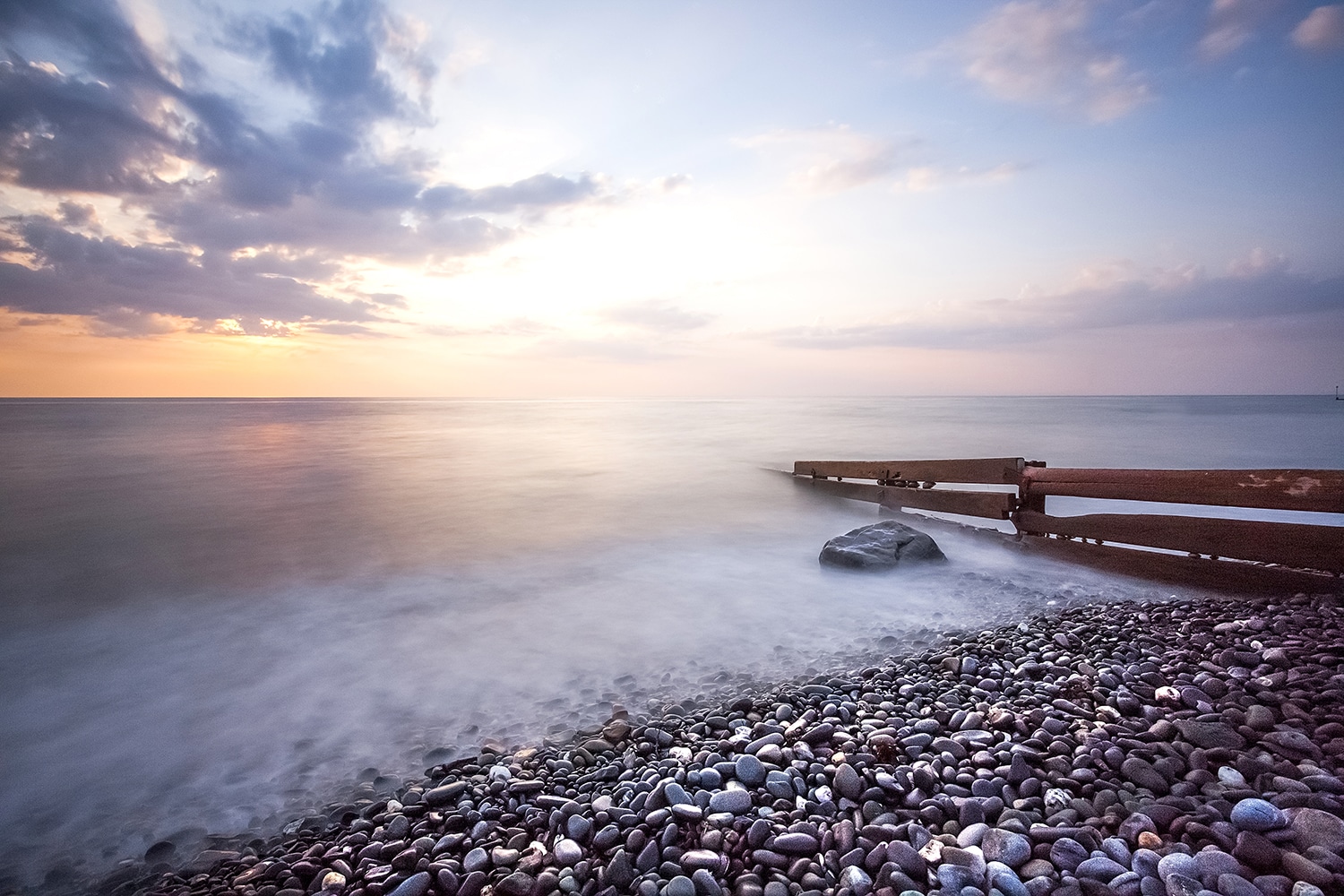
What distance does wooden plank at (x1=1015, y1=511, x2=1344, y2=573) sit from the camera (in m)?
4.41

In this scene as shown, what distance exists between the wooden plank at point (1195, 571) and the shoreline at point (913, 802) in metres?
1.17

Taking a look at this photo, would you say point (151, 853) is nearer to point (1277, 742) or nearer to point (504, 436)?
point (1277, 742)

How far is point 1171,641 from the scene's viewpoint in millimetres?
3775

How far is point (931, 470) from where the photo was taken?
30.1 feet

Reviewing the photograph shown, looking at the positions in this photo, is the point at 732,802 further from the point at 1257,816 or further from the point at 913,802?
the point at 1257,816

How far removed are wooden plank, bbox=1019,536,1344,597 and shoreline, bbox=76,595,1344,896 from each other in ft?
3.84

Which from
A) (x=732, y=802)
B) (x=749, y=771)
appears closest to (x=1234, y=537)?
(x=749, y=771)

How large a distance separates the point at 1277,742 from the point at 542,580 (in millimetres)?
6336

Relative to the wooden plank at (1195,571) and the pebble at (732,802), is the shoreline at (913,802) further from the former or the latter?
the wooden plank at (1195,571)

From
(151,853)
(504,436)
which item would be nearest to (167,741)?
(151,853)

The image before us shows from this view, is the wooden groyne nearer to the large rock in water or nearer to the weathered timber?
the weathered timber

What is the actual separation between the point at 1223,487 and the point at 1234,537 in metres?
0.50

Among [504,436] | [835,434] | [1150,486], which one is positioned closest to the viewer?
[1150,486]

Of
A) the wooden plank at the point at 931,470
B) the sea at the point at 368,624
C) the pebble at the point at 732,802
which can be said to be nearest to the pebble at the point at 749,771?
the pebble at the point at 732,802
